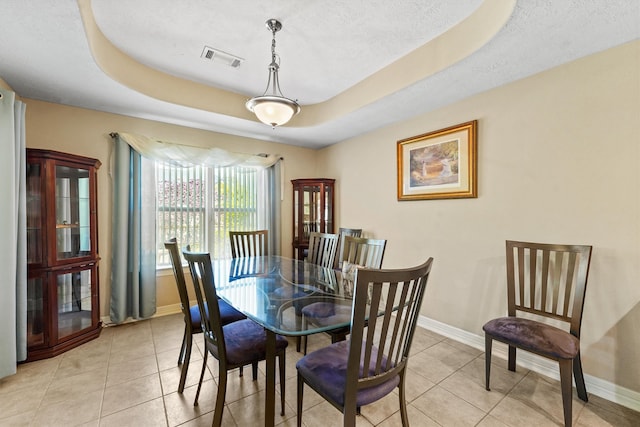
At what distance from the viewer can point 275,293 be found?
1954mm

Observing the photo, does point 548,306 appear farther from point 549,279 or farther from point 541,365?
point 541,365

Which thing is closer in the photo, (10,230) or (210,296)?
(210,296)

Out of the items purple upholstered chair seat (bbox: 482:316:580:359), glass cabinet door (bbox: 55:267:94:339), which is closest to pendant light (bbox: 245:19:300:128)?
purple upholstered chair seat (bbox: 482:316:580:359)

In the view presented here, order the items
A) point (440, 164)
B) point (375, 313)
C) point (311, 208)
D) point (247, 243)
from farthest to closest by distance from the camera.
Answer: point (311, 208) → point (247, 243) → point (440, 164) → point (375, 313)

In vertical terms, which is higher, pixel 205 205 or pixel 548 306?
pixel 205 205

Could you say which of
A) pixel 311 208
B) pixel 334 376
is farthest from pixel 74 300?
pixel 311 208

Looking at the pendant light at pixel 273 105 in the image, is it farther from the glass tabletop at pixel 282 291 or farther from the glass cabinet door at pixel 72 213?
the glass cabinet door at pixel 72 213

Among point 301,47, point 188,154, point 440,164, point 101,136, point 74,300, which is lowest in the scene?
point 74,300

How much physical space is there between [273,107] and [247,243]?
1.86 metres

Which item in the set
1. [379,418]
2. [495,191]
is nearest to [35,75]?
[379,418]

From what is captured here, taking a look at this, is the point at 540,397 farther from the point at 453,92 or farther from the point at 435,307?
the point at 453,92

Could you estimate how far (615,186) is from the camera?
186 cm

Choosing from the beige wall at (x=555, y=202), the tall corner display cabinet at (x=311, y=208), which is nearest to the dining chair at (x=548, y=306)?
the beige wall at (x=555, y=202)

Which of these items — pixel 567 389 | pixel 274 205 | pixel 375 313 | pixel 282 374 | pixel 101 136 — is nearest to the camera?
pixel 375 313
